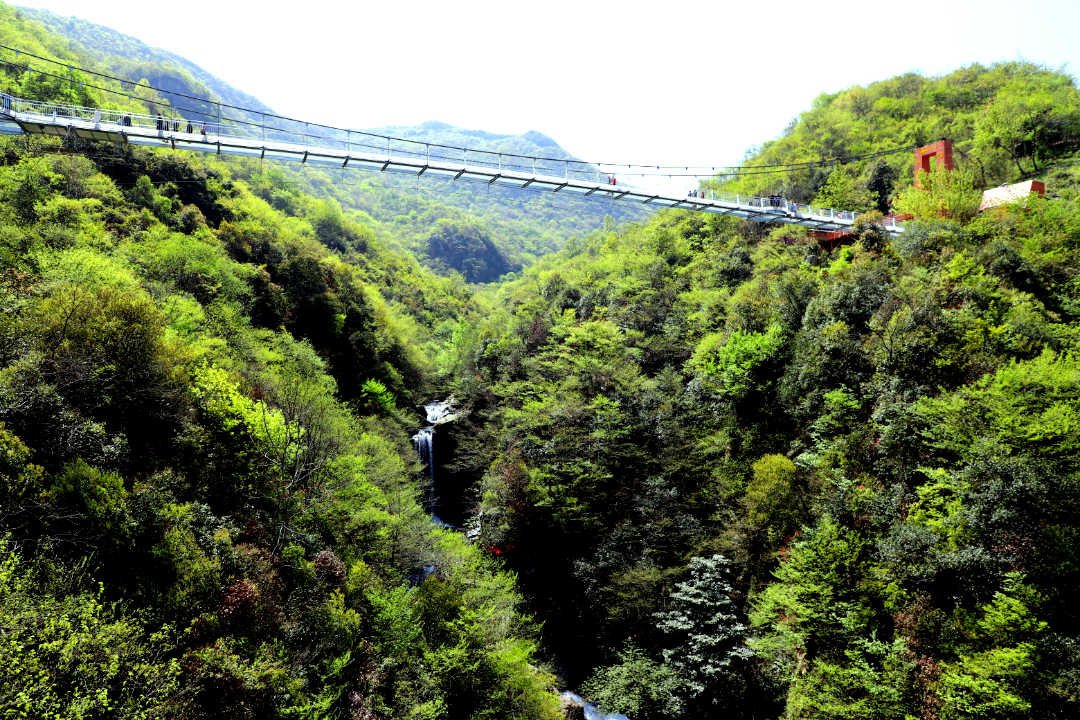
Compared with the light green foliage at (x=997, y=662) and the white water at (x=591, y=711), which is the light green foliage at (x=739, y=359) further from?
the white water at (x=591, y=711)

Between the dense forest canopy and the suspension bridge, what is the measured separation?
13.2ft

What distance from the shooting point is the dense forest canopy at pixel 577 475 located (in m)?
12.0

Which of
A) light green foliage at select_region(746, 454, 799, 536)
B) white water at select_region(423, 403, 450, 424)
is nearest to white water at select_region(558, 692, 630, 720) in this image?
light green foliage at select_region(746, 454, 799, 536)

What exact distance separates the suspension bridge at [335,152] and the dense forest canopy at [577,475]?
4.03m

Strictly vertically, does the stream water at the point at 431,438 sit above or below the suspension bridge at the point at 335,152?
below

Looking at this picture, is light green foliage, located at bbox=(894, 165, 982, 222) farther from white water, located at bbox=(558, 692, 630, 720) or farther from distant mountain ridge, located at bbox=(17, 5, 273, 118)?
distant mountain ridge, located at bbox=(17, 5, 273, 118)

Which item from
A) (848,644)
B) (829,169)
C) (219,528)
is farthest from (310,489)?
(829,169)

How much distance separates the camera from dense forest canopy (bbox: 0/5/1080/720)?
1200 cm

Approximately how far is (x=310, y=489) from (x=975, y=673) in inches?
818

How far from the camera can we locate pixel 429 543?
23438 mm

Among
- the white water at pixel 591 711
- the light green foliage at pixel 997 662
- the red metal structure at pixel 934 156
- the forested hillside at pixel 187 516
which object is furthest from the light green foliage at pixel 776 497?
the red metal structure at pixel 934 156

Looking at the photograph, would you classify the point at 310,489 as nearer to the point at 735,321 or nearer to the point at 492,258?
the point at 735,321

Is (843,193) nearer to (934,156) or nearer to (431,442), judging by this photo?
(934,156)

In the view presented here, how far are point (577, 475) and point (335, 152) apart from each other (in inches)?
706
